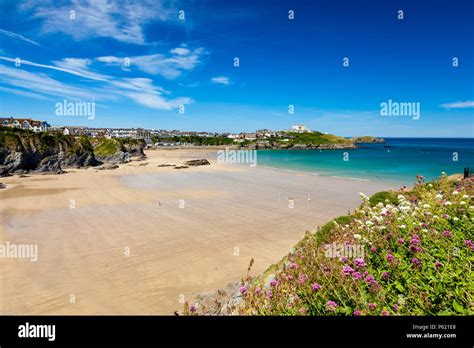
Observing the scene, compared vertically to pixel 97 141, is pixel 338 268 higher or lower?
lower

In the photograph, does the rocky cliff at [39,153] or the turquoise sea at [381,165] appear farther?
the turquoise sea at [381,165]

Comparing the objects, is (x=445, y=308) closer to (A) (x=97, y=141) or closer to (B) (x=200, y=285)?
(B) (x=200, y=285)

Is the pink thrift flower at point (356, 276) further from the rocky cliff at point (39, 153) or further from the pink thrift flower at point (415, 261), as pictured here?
the rocky cliff at point (39, 153)

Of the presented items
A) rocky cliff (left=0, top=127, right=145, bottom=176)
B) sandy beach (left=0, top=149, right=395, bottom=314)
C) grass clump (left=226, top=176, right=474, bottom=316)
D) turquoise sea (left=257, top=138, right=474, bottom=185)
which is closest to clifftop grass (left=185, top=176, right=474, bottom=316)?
grass clump (left=226, top=176, right=474, bottom=316)

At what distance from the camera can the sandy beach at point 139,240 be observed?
9.61m

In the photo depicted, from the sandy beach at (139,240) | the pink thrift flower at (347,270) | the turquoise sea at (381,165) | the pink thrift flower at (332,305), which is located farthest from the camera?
the turquoise sea at (381,165)

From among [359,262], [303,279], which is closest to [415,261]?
[359,262]

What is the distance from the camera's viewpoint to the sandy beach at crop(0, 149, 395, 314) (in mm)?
9609

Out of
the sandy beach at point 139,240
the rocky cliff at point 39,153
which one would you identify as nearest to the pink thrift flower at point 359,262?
the sandy beach at point 139,240

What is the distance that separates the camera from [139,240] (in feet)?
48.4

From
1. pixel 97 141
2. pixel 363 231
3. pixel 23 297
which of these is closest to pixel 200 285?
pixel 23 297

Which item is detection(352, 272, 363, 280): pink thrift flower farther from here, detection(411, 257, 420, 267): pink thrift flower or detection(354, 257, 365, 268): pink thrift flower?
detection(411, 257, 420, 267): pink thrift flower

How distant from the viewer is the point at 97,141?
68750 millimetres
